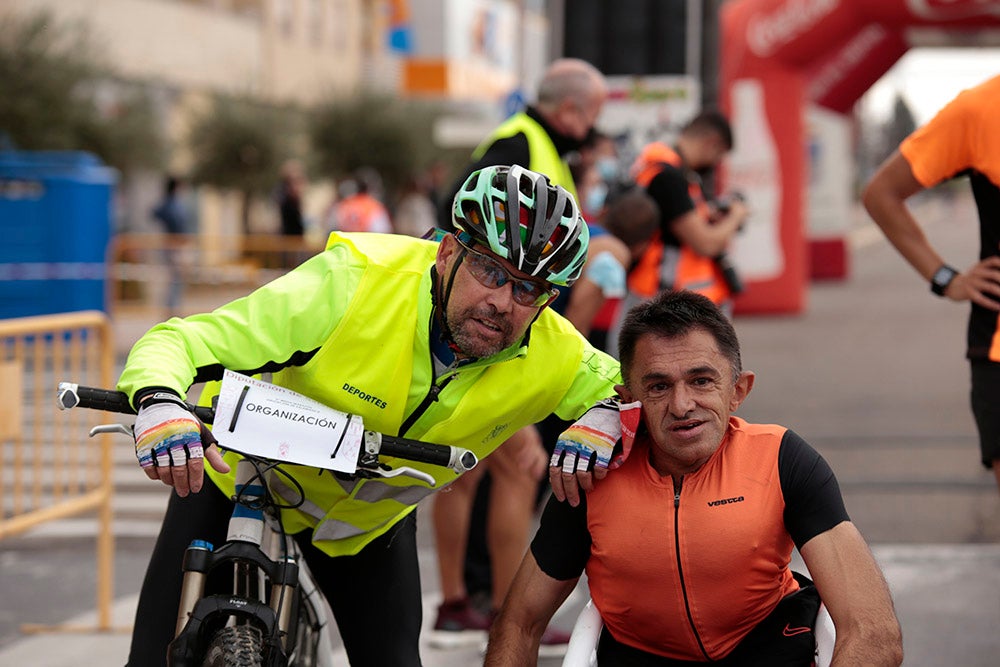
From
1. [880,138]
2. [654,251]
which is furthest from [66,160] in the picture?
[880,138]

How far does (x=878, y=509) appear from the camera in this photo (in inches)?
323

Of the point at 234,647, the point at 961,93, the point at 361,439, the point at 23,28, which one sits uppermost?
the point at 23,28

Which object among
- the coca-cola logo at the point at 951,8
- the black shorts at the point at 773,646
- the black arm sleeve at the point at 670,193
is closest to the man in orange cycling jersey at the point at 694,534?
the black shorts at the point at 773,646

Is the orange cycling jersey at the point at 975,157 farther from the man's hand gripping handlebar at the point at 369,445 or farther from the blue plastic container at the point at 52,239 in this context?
the blue plastic container at the point at 52,239

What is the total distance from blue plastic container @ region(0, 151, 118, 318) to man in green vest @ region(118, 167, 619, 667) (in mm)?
12439

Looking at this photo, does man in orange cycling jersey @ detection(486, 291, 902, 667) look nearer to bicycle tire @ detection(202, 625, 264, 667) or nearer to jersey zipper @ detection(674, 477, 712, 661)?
jersey zipper @ detection(674, 477, 712, 661)

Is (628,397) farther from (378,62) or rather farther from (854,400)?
(378,62)

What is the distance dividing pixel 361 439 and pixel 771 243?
16.2m

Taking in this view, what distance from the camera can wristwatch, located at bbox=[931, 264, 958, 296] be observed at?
461 centimetres

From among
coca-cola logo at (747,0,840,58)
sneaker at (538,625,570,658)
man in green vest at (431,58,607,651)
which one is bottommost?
sneaker at (538,625,570,658)

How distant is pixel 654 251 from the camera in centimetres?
732

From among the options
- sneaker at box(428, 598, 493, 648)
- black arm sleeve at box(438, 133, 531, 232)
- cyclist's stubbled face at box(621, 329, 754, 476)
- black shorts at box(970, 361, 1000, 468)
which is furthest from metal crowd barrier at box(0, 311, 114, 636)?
black shorts at box(970, 361, 1000, 468)

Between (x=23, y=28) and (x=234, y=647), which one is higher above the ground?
(x=23, y=28)

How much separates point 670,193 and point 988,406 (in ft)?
10.3
